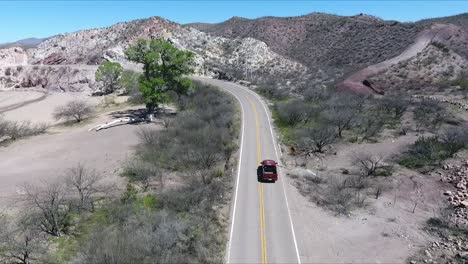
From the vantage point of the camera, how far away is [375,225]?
29.2m

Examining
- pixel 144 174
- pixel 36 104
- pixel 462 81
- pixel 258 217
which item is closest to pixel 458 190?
pixel 258 217

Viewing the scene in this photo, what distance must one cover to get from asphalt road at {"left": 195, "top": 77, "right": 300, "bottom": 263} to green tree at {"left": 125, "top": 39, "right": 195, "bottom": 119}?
1973 cm

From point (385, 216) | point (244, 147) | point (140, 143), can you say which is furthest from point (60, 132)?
point (385, 216)

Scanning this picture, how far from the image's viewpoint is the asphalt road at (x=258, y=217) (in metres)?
24.1

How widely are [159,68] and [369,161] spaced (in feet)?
114

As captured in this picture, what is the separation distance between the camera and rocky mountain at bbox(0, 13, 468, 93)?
81938mm

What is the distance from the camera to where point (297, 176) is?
37125 millimetres

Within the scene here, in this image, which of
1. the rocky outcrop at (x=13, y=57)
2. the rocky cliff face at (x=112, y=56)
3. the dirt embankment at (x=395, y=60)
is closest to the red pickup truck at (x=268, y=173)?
the dirt embankment at (x=395, y=60)

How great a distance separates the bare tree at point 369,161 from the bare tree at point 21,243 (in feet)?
95.9

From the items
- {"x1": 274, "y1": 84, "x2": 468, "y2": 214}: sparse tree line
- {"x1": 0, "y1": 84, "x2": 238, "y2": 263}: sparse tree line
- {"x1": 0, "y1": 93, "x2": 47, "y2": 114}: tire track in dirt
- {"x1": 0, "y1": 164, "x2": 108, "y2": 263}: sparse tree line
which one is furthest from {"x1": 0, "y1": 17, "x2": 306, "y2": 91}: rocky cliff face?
{"x1": 0, "y1": 164, "x2": 108, "y2": 263}: sparse tree line

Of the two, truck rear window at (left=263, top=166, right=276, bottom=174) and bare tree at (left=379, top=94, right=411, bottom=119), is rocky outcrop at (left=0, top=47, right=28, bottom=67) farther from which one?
truck rear window at (left=263, top=166, right=276, bottom=174)

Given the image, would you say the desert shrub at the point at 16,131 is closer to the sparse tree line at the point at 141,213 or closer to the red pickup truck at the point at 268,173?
the sparse tree line at the point at 141,213

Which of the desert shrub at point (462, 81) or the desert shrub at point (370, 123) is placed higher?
the desert shrub at point (462, 81)

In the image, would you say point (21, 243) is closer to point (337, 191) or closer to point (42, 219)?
point (42, 219)
